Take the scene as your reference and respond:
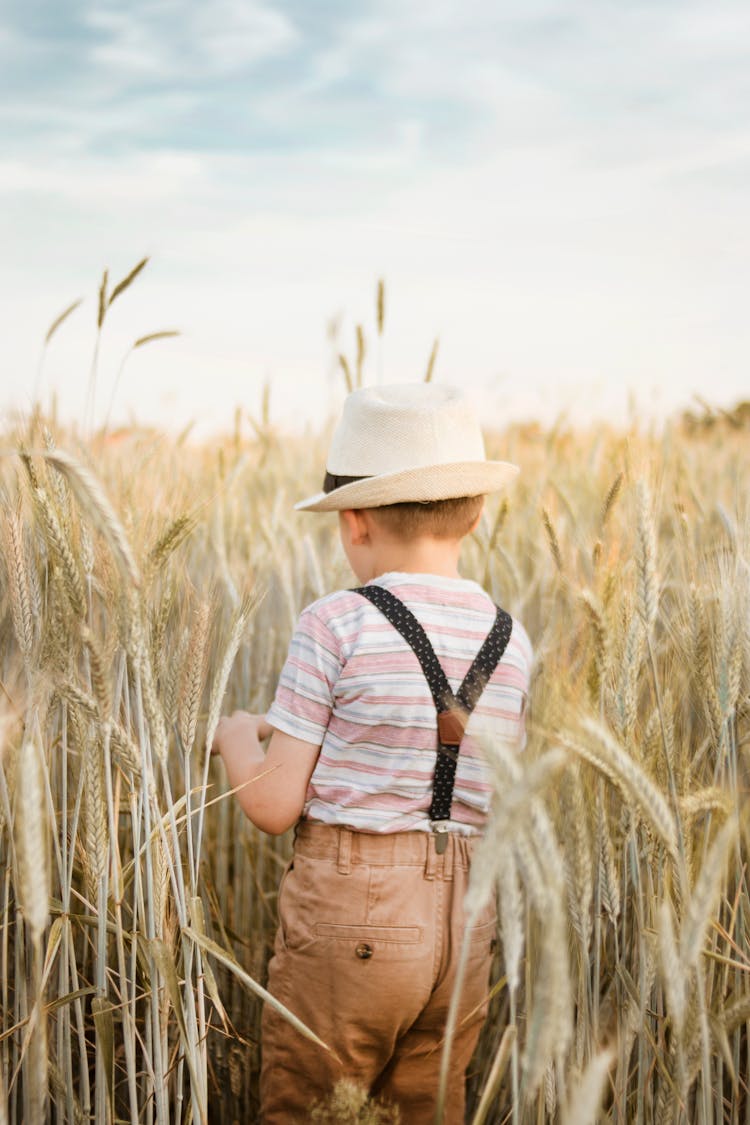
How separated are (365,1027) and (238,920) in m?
0.78

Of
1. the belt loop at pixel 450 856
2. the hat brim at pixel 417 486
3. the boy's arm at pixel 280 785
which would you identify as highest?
the hat brim at pixel 417 486

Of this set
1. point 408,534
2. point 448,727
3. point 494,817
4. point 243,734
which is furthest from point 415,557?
point 494,817

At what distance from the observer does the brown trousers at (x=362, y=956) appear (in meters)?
1.41

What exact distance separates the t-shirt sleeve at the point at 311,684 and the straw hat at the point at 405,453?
213 millimetres

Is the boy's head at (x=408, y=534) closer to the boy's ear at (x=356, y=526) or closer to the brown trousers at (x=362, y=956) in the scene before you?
the boy's ear at (x=356, y=526)

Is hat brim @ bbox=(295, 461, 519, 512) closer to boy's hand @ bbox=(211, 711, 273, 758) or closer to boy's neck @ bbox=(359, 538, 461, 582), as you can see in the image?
boy's neck @ bbox=(359, 538, 461, 582)

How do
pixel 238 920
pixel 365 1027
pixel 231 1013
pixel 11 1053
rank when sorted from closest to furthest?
pixel 365 1027 < pixel 11 1053 < pixel 231 1013 < pixel 238 920

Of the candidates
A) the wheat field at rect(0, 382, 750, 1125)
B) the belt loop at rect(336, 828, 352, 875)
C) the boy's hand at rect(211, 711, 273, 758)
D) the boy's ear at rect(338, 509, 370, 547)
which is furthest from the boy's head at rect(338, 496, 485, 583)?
the belt loop at rect(336, 828, 352, 875)

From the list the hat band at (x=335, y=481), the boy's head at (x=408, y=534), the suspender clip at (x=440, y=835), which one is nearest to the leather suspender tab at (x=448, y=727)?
the suspender clip at (x=440, y=835)

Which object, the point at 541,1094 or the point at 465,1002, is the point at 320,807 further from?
the point at 541,1094

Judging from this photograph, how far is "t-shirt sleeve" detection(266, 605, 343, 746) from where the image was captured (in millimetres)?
1431

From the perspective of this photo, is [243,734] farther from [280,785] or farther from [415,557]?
[415,557]

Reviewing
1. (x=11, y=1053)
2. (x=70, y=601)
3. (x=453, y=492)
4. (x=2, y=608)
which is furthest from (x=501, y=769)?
(x=11, y=1053)

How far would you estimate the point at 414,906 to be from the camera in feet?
4.68
